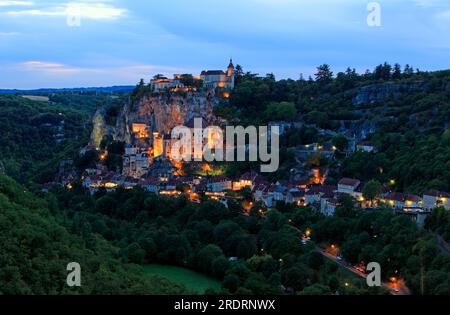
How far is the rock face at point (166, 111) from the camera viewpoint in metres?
42.0

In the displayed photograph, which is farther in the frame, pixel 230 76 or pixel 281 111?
pixel 230 76

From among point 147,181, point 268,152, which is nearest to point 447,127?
point 268,152

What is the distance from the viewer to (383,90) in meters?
41.3

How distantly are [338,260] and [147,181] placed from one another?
15.6 m

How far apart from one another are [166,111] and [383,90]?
44.0 ft

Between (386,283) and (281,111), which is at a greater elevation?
(281,111)

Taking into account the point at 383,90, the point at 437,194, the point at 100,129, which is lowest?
the point at 437,194

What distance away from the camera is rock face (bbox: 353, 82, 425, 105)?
4063 centimetres

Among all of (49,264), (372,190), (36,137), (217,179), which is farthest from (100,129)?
(49,264)

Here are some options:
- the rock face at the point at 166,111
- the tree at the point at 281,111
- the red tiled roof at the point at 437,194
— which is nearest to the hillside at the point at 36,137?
the rock face at the point at 166,111

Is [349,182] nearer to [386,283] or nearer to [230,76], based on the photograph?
[386,283]

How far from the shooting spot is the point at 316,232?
2500 centimetres

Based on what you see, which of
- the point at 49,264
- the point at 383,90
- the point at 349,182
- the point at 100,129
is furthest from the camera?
the point at 100,129
